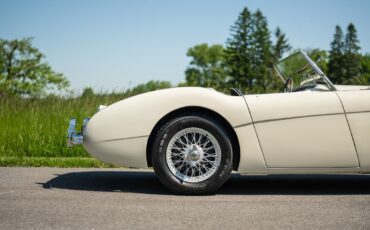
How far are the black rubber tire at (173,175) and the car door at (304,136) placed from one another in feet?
1.19

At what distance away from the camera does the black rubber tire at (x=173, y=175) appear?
4.44m

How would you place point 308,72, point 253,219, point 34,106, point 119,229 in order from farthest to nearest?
point 34,106, point 308,72, point 253,219, point 119,229

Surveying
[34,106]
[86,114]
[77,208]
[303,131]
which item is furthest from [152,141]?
[34,106]

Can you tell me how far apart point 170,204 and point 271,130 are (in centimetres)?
123

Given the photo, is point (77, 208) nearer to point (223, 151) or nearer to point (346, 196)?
point (223, 151)

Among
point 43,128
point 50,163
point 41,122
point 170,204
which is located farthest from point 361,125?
point 41,122

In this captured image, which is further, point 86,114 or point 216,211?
point 86,114

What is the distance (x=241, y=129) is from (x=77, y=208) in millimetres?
1684

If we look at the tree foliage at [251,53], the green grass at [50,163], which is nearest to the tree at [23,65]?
the tree foliage at [251,53]

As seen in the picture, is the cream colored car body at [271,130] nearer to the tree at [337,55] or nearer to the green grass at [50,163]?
the green grass at [50,163]

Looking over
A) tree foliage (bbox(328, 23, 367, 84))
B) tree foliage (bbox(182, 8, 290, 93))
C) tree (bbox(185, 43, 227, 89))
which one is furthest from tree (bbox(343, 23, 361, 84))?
tree (bbox(185, 43, 227, 89))

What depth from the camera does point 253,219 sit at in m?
3.49

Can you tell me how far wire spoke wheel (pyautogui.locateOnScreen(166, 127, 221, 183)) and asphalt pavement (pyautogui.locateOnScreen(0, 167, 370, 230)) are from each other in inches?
9.5

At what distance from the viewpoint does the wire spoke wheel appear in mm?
4461
